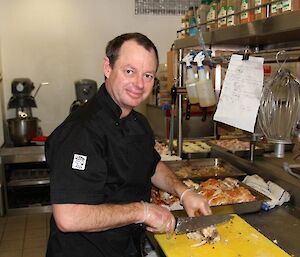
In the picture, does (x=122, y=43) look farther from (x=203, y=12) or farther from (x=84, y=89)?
(x=84, y=89)

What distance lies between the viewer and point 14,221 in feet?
11.6

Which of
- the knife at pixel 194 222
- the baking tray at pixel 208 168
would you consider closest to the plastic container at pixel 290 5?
the knife at pixel 194 222

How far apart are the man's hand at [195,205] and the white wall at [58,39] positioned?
2.98 meters

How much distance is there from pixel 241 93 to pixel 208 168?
737 millimetres

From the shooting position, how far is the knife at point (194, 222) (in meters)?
1.29

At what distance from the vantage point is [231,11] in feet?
5.66

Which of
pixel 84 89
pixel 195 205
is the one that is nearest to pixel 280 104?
pixel 195 205

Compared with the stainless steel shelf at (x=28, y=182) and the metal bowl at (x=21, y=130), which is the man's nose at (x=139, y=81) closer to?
the metal bowl at (x=21, y=130)

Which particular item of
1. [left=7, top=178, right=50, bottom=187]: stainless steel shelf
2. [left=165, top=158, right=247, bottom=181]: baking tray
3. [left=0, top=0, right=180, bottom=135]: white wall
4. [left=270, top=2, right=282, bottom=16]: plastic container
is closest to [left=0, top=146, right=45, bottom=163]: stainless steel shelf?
[left=7, top=178, right=50, bottom=187]: stainless steel shelf

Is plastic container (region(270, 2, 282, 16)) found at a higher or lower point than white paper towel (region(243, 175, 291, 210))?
higher

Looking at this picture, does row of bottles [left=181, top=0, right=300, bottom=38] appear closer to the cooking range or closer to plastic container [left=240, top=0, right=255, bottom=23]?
plastic container [left=240, top=0, right=255, bottom=23]

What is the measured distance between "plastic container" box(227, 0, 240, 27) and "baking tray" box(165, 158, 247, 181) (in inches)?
31.7

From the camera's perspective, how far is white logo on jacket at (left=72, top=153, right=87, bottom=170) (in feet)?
3.66

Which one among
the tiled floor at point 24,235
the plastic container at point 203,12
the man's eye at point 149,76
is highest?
the plastic container at point 203,12
